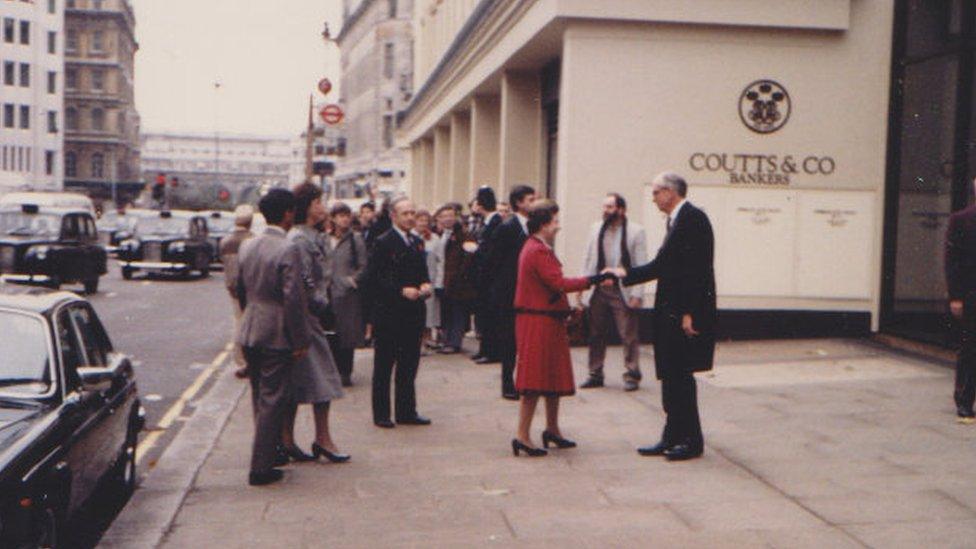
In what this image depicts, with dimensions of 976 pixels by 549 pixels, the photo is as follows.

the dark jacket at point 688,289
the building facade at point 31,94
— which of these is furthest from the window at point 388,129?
the dark jacket at point 688,289

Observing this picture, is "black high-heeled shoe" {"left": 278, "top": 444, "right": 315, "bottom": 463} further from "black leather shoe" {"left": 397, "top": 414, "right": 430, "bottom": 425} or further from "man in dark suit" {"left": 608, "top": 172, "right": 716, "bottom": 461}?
"man in dark suit" {"left": 608, "top": 172, "right": 716, "bottom": 461}

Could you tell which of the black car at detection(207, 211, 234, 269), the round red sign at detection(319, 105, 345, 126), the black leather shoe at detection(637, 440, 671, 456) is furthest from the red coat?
the black car at detection(207, 211, 234, 269)

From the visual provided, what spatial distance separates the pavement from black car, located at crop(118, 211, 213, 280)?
20.6m

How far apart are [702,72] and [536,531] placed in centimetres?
1019

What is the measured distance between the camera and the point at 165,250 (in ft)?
103

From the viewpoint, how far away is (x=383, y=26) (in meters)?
75.2

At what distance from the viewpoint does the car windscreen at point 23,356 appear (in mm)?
5938

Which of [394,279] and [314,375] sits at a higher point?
[394,279]

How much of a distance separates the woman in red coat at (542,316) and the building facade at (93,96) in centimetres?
10039

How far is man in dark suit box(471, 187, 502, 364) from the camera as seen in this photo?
40.1ft

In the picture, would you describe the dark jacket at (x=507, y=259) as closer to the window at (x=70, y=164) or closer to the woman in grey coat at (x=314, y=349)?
the woman in grey coat at (x=314, y=349)

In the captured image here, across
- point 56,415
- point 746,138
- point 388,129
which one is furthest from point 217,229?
point 388,129

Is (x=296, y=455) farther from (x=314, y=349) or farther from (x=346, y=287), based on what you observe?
(x=346, y=287)

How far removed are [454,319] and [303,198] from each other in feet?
23.8
